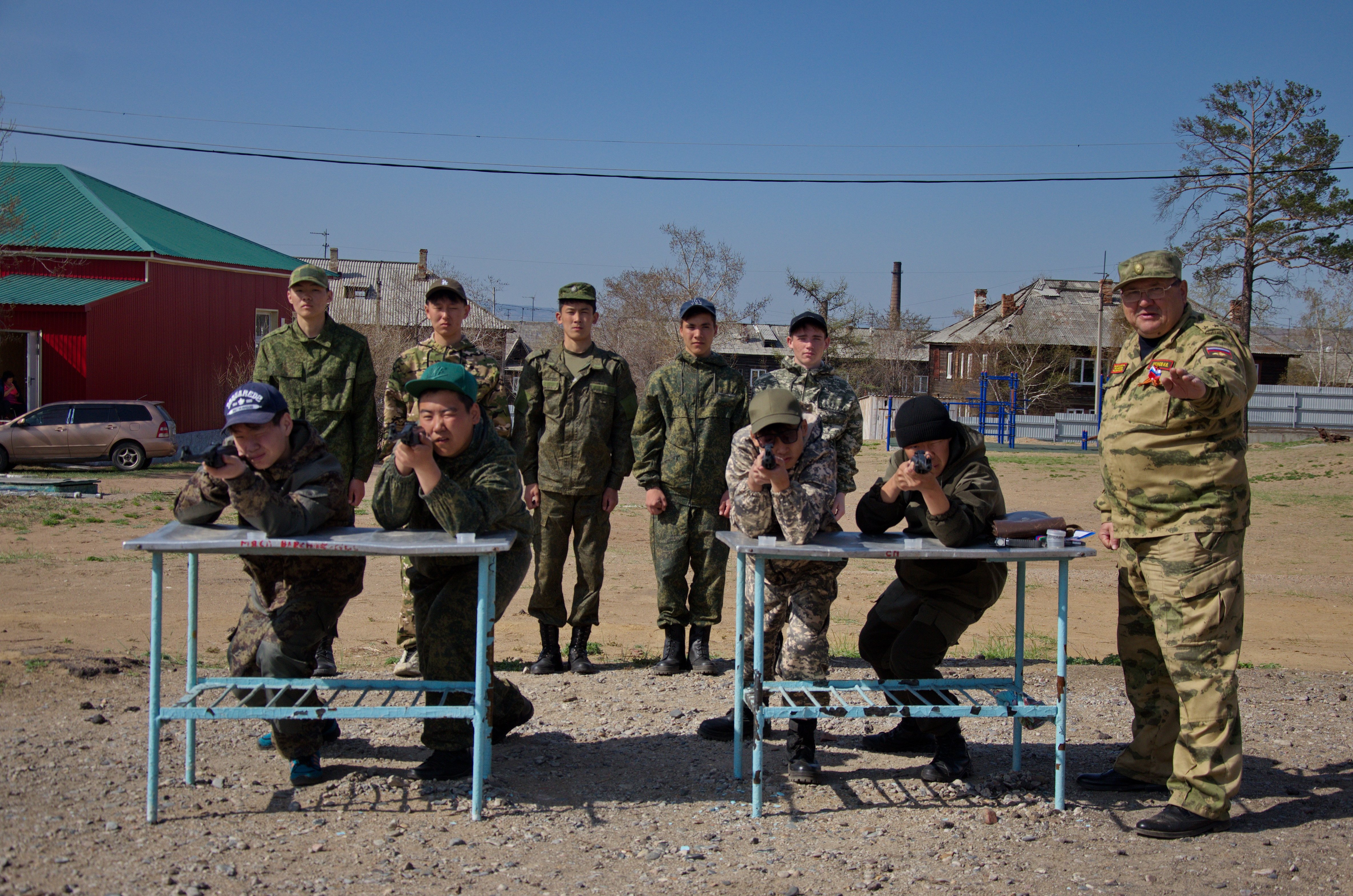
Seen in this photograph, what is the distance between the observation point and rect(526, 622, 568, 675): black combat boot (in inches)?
250

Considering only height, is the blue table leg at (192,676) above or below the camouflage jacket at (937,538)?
below

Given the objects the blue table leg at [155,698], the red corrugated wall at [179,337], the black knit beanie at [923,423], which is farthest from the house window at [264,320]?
the black knit beanie at [923,423]

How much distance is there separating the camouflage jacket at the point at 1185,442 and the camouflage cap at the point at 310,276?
4214mm

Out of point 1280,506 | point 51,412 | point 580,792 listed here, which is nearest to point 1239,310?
point 1280,506

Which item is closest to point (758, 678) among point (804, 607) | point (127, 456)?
point (804, 607)

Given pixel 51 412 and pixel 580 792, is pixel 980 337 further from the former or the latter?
pixel 580 792

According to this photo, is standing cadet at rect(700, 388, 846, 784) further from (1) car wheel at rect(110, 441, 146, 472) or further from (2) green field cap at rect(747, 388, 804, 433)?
(1) car wheel at rect(110, 441, 146, 472)

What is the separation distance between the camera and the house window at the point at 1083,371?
51469mm

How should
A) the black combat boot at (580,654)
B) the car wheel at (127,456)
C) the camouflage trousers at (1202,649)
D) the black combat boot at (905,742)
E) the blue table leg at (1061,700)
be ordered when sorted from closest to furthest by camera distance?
the camouflage trousers at (1202,649)
the blue table leg at (1061,700)
the black combat boot at (905,742)
the black combat boot at (580,654)
the car wheel at (127,456)

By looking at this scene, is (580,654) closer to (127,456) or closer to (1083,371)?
(127,456)

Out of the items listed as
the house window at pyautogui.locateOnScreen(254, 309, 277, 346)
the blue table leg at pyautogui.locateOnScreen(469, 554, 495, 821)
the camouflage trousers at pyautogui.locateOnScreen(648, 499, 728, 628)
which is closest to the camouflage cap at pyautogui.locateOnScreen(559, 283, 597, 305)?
the camouflage trousers at pyautogui.locateOnScreen(648, 499, 728, 628)

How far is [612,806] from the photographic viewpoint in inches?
166

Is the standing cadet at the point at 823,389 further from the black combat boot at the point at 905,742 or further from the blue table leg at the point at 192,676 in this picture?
the blue table leg at the point at 192,676

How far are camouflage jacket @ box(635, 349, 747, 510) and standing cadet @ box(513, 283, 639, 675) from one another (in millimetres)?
209
